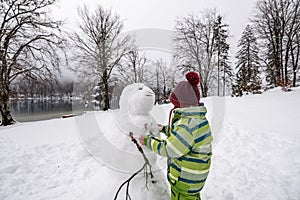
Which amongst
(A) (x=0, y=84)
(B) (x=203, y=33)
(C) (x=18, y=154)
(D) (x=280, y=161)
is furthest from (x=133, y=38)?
(D) (x=280, y=161)

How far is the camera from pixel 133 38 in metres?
18.2

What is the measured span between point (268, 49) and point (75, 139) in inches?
976

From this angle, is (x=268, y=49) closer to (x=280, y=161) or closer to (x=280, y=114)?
(x=280, y=114)

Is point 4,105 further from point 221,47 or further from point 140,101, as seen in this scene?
point 221,47

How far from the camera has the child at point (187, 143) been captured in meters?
1.50

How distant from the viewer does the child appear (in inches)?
59.2

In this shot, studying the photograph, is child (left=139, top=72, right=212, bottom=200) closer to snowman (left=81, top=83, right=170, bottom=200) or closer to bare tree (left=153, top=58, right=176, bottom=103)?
snowman (left=81, top=83, right=170, bottom=200)

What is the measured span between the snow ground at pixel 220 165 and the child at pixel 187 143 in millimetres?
826

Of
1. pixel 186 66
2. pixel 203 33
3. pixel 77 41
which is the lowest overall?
pixel 186 66

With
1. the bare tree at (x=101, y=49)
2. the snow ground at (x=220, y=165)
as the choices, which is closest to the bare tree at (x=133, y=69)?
the bare tree at (x=101, y=49)

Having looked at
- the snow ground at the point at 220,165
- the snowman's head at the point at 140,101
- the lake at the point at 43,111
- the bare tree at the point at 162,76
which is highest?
the bare tree at the point at 162,76

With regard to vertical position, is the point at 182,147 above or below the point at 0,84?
below

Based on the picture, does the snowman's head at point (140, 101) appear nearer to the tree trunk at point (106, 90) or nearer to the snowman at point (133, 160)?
the snowman at point (133, 160)

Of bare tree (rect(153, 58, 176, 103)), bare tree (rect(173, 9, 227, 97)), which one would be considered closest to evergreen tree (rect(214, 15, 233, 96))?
bare tree (rect(173, 9, 227, 97))
